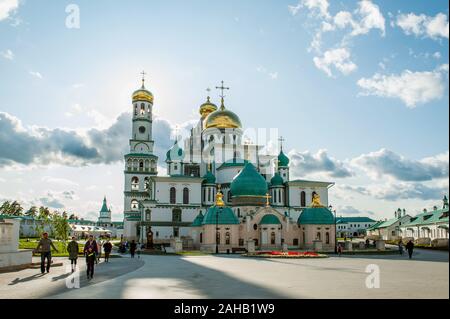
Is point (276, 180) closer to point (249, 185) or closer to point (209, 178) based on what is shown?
point (209, 178)

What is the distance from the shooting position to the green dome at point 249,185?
168 feet

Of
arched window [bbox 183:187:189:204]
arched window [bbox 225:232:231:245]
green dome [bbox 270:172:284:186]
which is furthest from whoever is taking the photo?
green dome [bbox 270:172:284:186]

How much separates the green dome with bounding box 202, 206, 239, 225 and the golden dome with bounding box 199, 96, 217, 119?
1415 inches

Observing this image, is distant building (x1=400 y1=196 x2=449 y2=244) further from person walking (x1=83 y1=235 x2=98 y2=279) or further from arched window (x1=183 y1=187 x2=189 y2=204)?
person walking (x1=83 y1=235 x2=98 y2=279)

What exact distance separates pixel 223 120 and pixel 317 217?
2468 centimetres

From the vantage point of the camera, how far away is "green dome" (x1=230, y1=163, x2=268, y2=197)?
168 ft

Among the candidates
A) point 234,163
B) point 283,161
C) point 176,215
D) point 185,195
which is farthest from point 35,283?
point 283,161

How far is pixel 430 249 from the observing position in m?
41.6

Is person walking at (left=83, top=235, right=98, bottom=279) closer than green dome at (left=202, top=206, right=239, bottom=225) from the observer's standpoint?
Yes

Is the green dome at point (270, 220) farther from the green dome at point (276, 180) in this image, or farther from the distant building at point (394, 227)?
the distant building at point (394, 227)

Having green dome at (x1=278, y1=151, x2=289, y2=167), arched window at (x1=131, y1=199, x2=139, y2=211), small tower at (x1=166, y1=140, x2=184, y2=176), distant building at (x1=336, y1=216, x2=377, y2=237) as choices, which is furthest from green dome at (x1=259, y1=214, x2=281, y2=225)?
distant building at (x1=336, y1=216, x2=377, y2=237)
